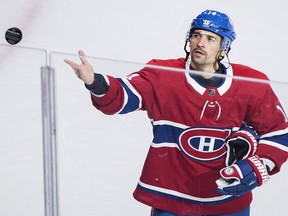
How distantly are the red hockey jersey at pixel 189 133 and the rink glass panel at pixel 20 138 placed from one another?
209mm

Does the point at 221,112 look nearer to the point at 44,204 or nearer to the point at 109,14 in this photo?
the point at 44,204

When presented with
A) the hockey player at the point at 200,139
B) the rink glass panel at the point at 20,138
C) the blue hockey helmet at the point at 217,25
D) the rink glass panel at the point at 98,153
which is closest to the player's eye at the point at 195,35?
the blue hockey helmet at the point at 217,25

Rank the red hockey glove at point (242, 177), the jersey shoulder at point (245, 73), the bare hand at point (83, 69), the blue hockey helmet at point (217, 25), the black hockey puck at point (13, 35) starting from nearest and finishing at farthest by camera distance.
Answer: the bare hand at point (83, 69), the red hockey glove at point (242, 177), the jersey shoulder at point (245, 73), the blue hockey helmet at point (217, 25), the black hockey puck at point (13, 35)

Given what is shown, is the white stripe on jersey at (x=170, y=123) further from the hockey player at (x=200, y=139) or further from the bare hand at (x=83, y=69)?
the bare hand at (x=83, y=69)

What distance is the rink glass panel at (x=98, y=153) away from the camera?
210 centimetres

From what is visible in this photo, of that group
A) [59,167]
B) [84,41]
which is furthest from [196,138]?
[84,41]

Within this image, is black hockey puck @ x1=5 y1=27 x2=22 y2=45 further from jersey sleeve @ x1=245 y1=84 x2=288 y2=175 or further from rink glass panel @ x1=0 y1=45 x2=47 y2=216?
jersey sleeve @ x1=245 y1=84 x2=288 y2=175

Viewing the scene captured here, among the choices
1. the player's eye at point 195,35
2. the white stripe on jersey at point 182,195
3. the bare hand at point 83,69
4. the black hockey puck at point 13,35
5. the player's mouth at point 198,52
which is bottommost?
the white stripe on jersey at point 182,195

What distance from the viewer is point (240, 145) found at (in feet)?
7.39

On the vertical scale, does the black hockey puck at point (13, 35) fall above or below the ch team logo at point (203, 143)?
above

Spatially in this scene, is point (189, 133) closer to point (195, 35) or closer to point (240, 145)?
point (240, 145)

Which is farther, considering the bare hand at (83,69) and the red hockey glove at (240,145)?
the red hockey glove at (240,145)

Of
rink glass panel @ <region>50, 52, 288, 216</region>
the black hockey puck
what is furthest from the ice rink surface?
the black hockey puck

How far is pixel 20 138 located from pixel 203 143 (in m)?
0.50
